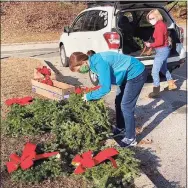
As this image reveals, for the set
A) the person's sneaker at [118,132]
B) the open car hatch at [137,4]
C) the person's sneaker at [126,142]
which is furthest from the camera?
the open car hatch at [137,4]

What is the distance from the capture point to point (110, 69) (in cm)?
455

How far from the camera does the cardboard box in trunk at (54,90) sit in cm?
649

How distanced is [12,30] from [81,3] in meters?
5.39

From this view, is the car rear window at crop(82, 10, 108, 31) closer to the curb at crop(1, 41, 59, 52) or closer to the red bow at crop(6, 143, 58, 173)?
the red bow at crop(6, 143, 58, 173)

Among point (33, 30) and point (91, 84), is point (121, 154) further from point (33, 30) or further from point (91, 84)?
point (33, 30)

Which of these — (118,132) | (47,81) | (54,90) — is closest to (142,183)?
(118,132)

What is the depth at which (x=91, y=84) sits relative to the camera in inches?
353

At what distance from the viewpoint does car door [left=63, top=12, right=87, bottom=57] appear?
9.60 meters

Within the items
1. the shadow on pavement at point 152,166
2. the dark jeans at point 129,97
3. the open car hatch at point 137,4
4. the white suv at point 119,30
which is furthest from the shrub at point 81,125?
the open car hatch at point 137,4

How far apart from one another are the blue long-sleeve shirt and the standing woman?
2.64m

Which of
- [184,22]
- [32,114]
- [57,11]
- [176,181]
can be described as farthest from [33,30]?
[176,181]

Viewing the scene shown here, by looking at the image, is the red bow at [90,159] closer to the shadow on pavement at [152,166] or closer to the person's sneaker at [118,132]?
the shadow on pavement at [152,166]

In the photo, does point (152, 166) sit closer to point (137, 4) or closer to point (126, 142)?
point (126, 142)

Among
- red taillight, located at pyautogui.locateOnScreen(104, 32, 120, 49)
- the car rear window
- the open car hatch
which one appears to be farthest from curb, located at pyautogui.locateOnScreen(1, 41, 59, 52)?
red taillight, located at pyautogui.locateOnScreen(104, 32, 120, 49)
